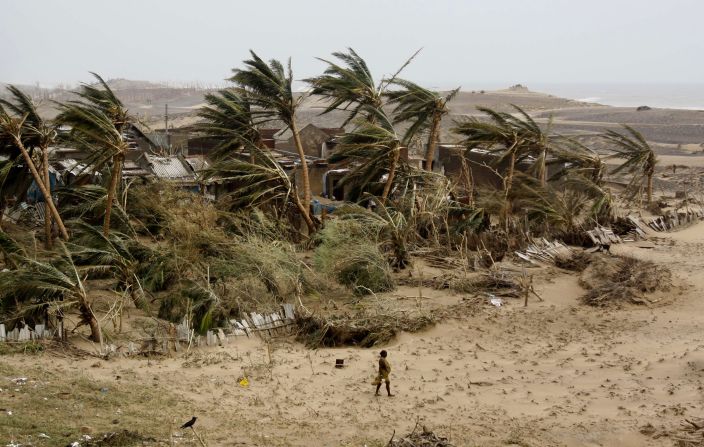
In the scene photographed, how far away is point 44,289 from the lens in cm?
901

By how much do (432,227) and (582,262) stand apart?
3.16 meters

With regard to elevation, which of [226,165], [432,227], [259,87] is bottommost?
[432,227]

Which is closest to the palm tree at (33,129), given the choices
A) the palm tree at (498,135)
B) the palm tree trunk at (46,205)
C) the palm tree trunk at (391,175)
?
the palm tree trunk at (46,205)

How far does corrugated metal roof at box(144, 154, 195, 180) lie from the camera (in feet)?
61.9

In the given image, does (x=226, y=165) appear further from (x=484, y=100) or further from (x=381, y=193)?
(x=484, y=100)

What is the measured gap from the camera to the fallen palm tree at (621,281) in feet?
38.4

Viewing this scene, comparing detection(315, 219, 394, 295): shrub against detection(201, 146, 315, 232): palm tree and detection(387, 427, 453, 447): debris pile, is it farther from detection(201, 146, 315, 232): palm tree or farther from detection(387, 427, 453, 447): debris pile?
detection(387, 427, 453, 447): debris pile

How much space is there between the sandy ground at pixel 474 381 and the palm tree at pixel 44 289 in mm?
812

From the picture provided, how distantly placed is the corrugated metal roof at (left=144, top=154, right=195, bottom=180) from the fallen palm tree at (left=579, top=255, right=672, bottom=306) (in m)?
10.8

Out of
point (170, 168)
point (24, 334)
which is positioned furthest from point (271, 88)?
point (24, 334)

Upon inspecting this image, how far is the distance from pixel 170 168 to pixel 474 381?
42.8 ft

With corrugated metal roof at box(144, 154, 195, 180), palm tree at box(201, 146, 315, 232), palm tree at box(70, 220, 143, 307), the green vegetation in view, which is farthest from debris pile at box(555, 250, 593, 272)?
corrugated metal roof at box(144, 154, 195, 180)

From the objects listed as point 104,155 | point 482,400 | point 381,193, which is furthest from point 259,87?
point 482,400

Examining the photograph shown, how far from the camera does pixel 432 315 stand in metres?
10.8
